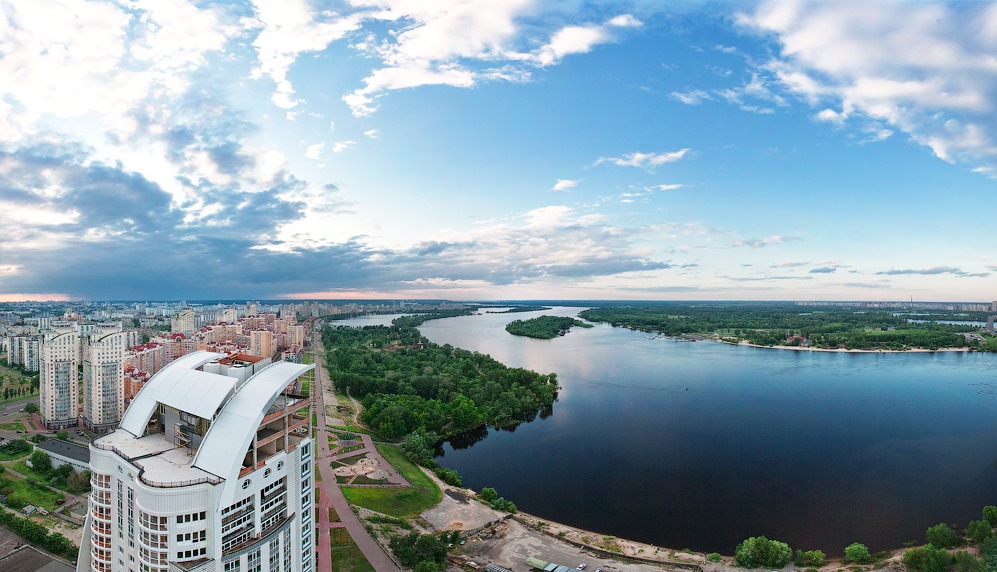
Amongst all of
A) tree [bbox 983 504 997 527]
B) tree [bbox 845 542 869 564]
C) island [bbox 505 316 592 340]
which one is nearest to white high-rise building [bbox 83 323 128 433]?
tree [bbox 845 542 869 564]

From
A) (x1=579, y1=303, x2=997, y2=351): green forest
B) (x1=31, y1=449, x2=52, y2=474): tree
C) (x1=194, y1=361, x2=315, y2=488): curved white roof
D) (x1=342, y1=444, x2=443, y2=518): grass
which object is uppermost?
(x1=194, y1=361, x2=315, y2=488): curved white roof

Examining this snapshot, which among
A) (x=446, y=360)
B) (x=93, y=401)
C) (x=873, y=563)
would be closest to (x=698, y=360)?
(x=446, y=360)

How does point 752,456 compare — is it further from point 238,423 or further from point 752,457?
point 238,423

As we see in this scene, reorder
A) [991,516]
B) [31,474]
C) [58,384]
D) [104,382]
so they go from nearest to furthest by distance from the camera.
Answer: [991,516] < [31,474] < [104,382] < [58,384]

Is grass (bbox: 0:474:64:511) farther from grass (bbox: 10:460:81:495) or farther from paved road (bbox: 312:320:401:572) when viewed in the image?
paved road (bbox: 312:320:401:572)

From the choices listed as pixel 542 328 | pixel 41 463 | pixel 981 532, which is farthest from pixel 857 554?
pixel 542 328

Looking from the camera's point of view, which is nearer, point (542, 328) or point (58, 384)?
point (58, 384)

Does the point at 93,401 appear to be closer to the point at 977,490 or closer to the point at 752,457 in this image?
the point at 752,457
